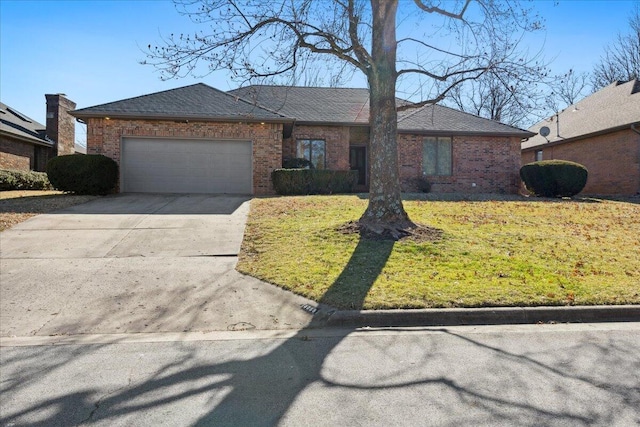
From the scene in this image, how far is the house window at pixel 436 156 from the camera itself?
19516mm

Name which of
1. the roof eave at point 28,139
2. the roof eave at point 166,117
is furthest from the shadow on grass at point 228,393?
the roof eave at point 28,139

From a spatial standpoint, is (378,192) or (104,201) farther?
(104,201)

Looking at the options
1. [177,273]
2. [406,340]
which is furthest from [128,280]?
[406,340]

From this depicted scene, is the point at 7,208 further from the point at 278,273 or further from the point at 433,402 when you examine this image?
the point at 433,402

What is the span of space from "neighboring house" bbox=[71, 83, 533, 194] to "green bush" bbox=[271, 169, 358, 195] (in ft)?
2.51

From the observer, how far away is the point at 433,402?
3275 mm

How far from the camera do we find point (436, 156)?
19.6 metres

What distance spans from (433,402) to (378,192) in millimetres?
6143

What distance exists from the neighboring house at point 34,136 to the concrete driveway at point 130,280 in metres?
13.1

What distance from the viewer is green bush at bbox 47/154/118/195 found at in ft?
47.6

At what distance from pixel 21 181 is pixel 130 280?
15.9m

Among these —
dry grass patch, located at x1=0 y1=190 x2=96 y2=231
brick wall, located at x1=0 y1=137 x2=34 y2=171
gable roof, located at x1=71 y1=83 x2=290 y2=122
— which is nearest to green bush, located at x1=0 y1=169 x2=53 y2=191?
brick wall, located at x1=0 y1=137 x2=34 y2=171

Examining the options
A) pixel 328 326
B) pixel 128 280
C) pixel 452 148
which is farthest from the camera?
pixel 452 148

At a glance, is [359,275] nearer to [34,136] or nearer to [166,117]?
[166,117]
